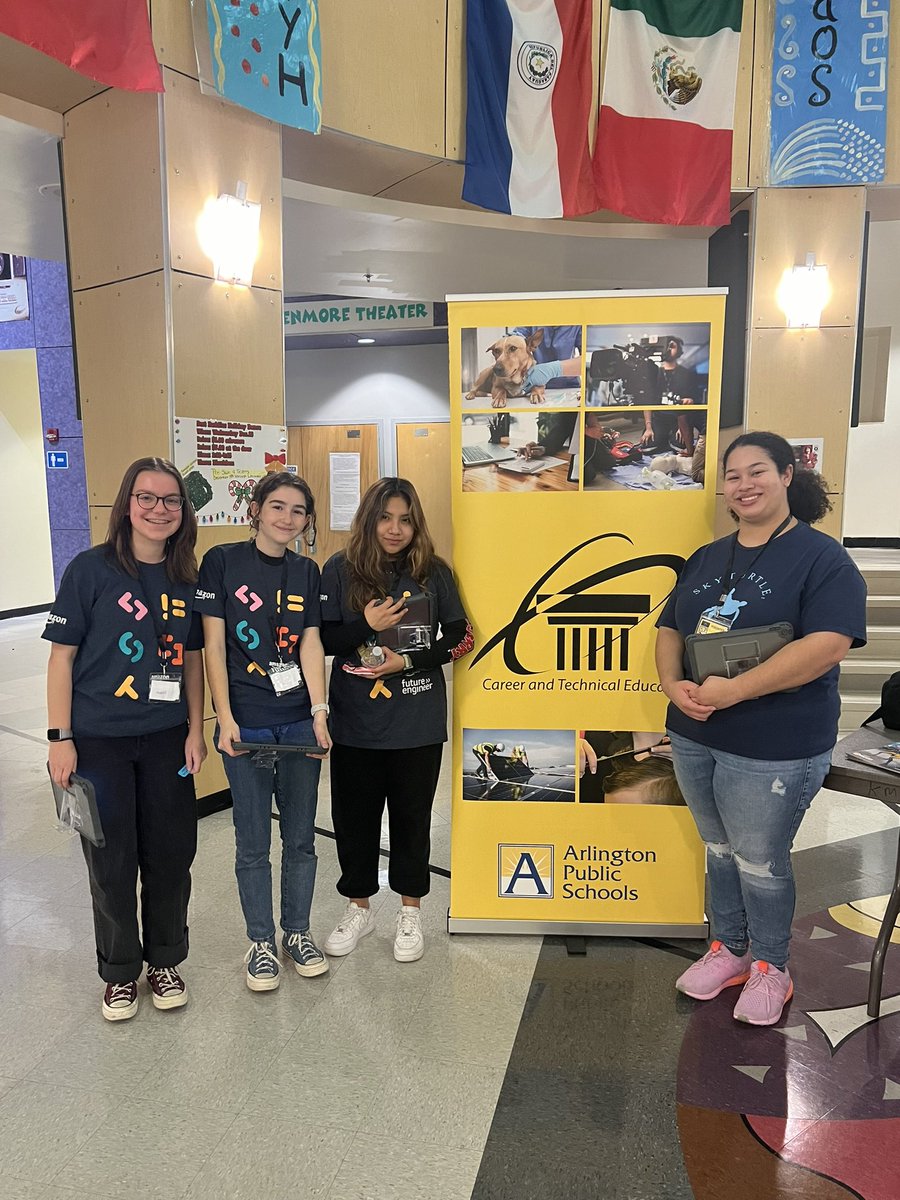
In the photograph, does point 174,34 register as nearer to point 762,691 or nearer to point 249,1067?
point 762,691

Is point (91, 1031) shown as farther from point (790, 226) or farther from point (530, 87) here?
point (790, 226)

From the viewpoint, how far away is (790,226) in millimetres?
4820

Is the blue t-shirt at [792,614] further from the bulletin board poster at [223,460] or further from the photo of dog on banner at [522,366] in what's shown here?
the bulletin board poster at [223,460]

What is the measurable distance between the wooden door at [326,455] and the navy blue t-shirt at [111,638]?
260 inches

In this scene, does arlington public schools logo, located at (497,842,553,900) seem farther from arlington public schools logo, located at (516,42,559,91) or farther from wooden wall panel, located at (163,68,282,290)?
arlington public schools logo, located at (516,42,559,91)

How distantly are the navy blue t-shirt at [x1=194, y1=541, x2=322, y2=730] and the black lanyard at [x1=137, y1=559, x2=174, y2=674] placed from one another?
102 millimetres

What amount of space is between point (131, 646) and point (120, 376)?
205 cm

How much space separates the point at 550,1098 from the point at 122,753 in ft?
4.69

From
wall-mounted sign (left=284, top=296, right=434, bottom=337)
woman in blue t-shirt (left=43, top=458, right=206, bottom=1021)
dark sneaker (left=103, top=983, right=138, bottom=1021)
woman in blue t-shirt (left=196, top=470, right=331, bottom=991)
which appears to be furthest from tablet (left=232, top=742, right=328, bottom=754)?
wall-mounted sign (left=284, top=296, right=434, bottom=337)

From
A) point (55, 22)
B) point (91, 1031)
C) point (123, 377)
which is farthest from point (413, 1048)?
point (55, 22)

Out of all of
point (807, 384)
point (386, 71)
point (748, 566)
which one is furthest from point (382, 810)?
point (807, 384)

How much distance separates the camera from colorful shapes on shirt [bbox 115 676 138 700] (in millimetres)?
2201

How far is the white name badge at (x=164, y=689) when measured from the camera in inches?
87.8

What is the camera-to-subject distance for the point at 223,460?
3.86m
